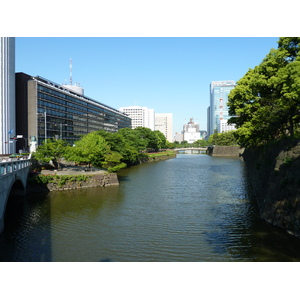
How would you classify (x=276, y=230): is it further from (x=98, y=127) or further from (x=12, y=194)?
(x=98, y=127)

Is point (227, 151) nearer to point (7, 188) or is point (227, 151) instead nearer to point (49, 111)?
point (49, 111)

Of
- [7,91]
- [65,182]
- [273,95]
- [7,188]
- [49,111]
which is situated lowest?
[65,182]

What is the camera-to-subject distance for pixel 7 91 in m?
67.2

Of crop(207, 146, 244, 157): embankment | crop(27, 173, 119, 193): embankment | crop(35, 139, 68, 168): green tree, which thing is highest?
crop(35, 139, 68, 168): green tree

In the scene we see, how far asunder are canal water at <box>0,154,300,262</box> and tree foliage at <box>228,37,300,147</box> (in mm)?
8867

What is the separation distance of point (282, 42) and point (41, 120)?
69.8 metres

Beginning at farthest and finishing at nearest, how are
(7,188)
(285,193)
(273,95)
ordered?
(273,95) < (7,188) < (285,193)

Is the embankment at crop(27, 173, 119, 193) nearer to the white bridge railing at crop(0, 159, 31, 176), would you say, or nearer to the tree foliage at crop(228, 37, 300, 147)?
the white bridge railing at crop(0, 159, 31, 176)

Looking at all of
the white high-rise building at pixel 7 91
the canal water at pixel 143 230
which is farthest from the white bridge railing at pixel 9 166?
the white high-rise building at pixel 7 91

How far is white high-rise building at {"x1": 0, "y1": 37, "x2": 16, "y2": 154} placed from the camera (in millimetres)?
64938

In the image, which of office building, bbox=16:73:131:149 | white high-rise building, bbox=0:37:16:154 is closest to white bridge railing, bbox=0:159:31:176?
office building, bbox=16:73:131:149

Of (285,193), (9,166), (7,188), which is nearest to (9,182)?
(7,188)

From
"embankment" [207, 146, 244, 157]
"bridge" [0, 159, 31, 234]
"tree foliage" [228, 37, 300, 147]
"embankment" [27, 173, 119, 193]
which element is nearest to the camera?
"bridge" [0, 159, 31, 234]

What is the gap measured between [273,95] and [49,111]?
2767 inches
